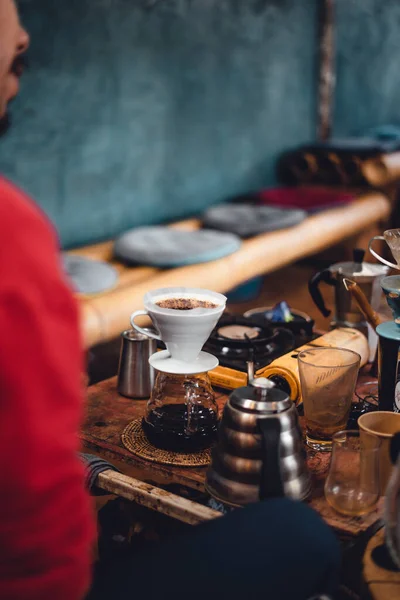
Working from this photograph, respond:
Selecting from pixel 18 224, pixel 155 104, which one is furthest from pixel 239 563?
pixel 155 104

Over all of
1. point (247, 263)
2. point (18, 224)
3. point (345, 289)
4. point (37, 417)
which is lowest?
point (247, 263)

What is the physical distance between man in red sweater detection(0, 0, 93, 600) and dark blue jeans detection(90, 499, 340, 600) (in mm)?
202

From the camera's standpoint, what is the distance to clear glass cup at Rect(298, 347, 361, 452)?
1.69m

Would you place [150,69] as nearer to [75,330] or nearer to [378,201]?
[378,201]

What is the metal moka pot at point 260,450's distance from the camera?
1.41m

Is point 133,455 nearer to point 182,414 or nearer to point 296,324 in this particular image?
point 182,414

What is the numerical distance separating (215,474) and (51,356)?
27.0 inches

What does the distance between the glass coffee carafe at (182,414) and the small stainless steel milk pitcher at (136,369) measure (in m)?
0.23

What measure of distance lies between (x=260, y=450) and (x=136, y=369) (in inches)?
25.3

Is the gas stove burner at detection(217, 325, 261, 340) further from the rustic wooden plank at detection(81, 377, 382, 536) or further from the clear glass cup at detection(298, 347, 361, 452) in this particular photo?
the clear glass cup at detection(298, 347, 361, 452)

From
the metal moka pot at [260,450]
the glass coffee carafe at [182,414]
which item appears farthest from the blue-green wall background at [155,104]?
the metal moka pot at [260,450]

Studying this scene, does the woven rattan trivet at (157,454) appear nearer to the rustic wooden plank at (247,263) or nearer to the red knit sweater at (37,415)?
the red knit sweater at (37,415)

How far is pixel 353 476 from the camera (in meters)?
1.45

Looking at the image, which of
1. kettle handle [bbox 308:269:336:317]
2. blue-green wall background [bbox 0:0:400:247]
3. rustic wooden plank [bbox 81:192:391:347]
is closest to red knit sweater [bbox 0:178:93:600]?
kettle handle [bbox 308:269:336:317]
